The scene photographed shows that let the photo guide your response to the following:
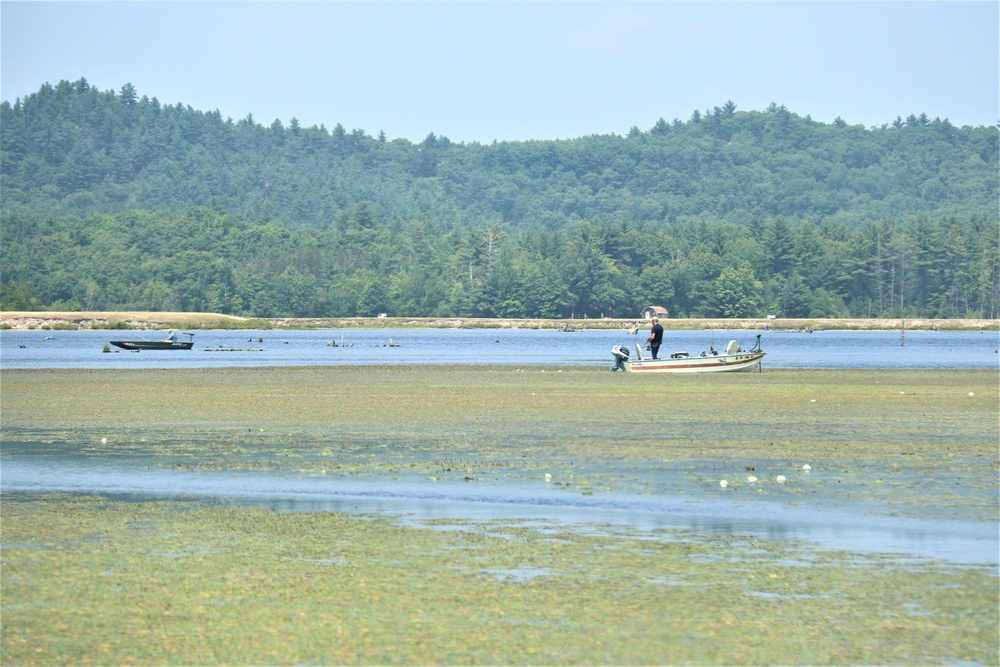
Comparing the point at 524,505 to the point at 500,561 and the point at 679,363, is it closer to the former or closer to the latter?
the point at 500,561

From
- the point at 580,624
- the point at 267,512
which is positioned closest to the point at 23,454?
the point at 267,512

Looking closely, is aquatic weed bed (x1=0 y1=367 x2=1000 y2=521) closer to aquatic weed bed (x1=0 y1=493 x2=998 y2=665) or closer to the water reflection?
the water reflection

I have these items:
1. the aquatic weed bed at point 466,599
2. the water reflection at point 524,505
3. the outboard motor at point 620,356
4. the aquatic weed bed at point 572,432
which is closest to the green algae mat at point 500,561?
the aquatic weed bed at point 466,599

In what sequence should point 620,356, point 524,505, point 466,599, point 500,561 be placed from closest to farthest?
point 466,599 < point 500,561 < point 524,505 < point 620,356

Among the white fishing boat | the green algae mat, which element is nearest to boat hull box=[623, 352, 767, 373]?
the white fishing boat

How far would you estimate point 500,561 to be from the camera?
17109 mm

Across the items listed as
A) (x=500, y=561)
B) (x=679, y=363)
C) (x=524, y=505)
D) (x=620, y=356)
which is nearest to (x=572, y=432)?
(x=524, y=505)

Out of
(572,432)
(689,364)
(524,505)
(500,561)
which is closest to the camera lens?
(500,561)

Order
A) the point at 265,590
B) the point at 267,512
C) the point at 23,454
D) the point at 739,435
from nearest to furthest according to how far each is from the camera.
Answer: the point at 265,590 < the point at 267,512 < the point at 23,454 < the point at 739,435

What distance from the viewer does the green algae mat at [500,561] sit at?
13.4m

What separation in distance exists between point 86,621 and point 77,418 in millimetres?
24502

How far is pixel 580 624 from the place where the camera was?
46.0 feet

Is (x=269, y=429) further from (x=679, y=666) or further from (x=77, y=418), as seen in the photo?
(x=679, y=666)

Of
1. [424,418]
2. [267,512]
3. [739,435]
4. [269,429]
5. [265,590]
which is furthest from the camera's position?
[424,418]
